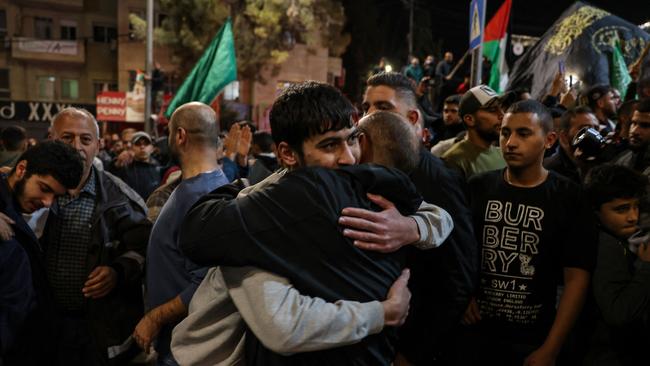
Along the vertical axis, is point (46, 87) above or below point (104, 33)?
below

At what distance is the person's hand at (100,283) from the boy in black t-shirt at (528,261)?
6.64 ft

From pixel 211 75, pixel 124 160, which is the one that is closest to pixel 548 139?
pixel 211 75

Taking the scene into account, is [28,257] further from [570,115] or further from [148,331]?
[570,115]

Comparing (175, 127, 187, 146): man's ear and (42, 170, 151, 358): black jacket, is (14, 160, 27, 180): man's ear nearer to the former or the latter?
(42, 170, 151, 358): black jacket

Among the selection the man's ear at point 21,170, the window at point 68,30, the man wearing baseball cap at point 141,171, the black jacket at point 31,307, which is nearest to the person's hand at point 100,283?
the black jacket at point 31,307

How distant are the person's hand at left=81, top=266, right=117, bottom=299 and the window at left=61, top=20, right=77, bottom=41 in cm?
3629

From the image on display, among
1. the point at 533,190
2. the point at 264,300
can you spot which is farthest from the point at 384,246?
the point at 533,190

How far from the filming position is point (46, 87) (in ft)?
112

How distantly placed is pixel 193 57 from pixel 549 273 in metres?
27.7

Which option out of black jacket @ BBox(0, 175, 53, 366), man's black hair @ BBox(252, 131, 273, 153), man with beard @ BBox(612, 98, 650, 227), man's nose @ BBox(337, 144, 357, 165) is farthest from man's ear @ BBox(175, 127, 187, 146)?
man's black hair @ BBox(252, 131, 273, 153)

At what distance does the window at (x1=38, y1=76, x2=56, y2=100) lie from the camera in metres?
34.1

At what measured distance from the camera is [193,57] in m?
28.5

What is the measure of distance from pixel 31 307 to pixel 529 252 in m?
2.73

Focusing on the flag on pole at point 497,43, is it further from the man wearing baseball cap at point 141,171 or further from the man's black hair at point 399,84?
the man wearing baseball cap at point 141,171
